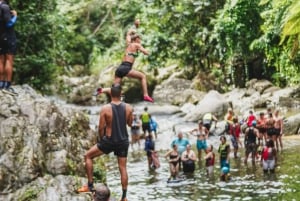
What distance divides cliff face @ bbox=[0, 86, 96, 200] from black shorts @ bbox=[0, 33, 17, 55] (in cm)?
97

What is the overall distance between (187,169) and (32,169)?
8809mm

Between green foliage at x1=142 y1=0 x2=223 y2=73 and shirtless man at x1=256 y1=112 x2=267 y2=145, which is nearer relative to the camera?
shirtless man at x1=256 y1=112 x2=267 y2=145

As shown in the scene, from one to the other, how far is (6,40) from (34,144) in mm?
2071

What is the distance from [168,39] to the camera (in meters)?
37.0

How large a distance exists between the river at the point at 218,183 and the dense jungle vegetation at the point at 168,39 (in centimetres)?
435

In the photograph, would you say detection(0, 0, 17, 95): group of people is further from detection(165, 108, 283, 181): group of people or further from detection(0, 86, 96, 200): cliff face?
detection(165, 108, 283, 181): group of people

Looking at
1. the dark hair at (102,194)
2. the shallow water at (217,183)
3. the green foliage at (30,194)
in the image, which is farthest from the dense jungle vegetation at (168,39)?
the dark hair at (102,194)

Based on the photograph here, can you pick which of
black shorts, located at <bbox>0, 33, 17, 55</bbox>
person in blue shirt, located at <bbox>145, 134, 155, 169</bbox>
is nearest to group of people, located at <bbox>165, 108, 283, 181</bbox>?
person in blue shirt, located at <bbox>145, 134, 155, 169</bbox>

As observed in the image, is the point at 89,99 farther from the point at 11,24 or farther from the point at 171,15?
the point at 11,24

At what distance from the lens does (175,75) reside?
140 ft

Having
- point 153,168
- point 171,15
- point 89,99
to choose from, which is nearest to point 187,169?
point 153,168

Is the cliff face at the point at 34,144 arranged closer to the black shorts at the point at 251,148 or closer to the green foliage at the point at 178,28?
the black shorts at the point at 251,148

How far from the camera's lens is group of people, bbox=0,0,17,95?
9680 mm

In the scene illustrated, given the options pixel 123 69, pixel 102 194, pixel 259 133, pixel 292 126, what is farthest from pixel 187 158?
pixel 102 194
